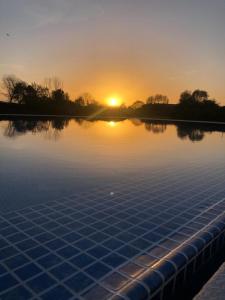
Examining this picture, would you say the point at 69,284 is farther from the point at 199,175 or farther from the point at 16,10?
→ the point at 16,10

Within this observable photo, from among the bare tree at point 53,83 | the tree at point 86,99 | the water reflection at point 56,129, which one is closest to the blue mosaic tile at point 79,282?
the water reflection at point 56,129

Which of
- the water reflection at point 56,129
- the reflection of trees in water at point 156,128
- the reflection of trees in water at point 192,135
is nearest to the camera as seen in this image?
the water reflection at point 56,129

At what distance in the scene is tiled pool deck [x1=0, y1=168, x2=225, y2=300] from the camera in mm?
1922

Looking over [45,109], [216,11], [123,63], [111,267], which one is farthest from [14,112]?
[111,267]

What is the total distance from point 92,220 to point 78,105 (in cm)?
4750

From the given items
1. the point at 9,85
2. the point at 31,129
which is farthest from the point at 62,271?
the point at 9,85

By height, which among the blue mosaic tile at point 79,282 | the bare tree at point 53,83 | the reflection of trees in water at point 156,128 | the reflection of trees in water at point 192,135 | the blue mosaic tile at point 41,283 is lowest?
the blue mosaic tile at point 41,283

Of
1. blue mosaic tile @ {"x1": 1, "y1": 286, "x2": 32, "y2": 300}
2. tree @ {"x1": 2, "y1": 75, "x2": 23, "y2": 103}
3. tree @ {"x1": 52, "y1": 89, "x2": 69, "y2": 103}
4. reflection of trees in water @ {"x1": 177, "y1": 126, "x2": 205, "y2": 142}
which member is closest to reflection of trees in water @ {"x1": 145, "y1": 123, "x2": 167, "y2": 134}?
reflection of trees in water @ {"x1": 177, "y1": 126, "x2": 205, "y2": 142}

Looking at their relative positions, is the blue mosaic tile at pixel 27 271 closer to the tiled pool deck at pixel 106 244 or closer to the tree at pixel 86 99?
the tiled pool deck at pixel 106 244

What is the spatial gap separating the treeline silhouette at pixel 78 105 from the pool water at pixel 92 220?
97.0ft

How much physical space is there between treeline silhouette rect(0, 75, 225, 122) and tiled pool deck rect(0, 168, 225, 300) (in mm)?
31075

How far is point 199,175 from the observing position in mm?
5836

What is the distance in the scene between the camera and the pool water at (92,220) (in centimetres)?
201

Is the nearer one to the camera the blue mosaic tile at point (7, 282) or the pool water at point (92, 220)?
the blue mosaic tile at point (7, 282)
